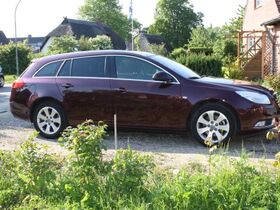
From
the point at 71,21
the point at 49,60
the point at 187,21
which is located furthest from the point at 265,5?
the point at 187,21

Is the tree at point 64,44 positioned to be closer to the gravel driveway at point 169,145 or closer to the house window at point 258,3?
the house window at point 258,3

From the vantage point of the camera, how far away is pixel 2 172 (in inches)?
204

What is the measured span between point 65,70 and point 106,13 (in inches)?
3111

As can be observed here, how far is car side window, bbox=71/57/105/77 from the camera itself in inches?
324

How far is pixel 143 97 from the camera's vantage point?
7.77 meters

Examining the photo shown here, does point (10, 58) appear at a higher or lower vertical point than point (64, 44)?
lower

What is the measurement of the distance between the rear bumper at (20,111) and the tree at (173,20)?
67500 mm

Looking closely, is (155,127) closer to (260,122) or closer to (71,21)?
(260,122)

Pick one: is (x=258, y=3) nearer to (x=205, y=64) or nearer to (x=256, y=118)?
(x=205, y=64)

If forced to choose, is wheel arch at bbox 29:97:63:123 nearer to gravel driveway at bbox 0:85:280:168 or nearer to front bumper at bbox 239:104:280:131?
gravel driveway at bbox 0:85:280:168

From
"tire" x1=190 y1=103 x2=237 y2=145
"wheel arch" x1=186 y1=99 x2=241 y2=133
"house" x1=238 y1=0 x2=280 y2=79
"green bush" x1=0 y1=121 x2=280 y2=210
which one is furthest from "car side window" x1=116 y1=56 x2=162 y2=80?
"house" x1=238 y1=0 x2=280 y2=79

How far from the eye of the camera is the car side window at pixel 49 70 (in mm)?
8555

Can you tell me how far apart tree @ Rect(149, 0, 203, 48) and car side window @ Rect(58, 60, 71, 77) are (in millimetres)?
67565

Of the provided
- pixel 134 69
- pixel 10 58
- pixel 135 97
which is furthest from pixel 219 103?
pixel 10 58
